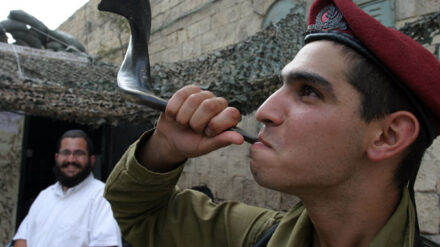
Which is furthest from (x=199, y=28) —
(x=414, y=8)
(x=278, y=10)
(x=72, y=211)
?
(x=72, y=211)

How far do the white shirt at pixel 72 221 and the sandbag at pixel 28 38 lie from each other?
13.8 ft

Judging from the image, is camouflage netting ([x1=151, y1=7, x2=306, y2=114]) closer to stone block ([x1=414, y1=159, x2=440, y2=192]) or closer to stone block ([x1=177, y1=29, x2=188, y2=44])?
stone block ([x1=414, y1=159, x2=440, y2=192])

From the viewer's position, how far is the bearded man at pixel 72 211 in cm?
242

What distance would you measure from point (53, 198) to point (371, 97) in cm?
266

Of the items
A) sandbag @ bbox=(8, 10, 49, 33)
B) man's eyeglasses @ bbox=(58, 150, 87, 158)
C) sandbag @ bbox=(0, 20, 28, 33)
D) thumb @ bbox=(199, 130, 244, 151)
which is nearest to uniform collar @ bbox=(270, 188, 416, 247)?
thumb @ bbox=(199, 130, 244, 151)

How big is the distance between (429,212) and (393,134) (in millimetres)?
2678

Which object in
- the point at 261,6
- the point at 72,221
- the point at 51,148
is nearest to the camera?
the point at 72,221

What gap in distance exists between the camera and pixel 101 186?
280 cm

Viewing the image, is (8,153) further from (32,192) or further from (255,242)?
(255,242)

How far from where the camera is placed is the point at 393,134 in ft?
2.85

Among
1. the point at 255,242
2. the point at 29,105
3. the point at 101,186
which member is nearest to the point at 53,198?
the point at 101,186

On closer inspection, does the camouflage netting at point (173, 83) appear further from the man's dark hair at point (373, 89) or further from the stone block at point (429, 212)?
the man's dark hair at point (373, 89)

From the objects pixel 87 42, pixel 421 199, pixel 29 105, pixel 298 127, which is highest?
pixel 87 42

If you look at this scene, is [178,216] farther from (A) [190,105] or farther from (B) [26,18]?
(B) [26,18]
